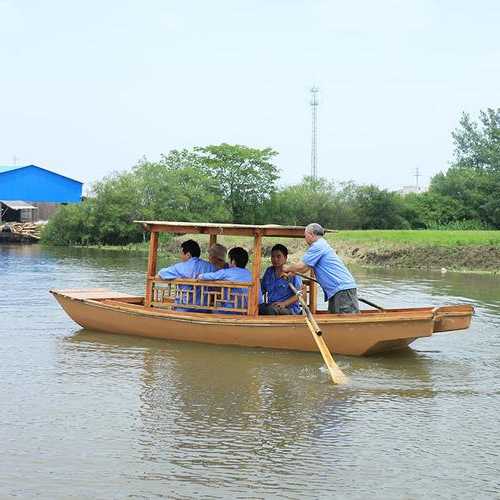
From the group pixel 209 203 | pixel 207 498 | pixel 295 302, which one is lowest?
pixel 207 498

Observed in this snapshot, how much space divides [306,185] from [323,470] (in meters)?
48.8

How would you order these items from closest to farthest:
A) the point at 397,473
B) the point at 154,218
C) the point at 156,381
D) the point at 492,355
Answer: the point at 397,473
the point at 156,381
the point at 492,355
the point at 154,218

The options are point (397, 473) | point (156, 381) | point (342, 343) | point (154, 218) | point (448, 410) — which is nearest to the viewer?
point (397, 473)

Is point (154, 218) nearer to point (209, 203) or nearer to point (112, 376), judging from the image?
point (209, 203)

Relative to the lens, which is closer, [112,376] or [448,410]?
[448,410]

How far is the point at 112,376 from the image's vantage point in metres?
11.2

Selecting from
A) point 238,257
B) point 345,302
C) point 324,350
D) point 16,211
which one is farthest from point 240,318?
point 16,211

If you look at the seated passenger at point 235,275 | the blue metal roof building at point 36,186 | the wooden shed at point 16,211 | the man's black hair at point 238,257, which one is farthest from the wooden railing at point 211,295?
the blue metal roof building at point 36,186

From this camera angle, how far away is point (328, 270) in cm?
1259

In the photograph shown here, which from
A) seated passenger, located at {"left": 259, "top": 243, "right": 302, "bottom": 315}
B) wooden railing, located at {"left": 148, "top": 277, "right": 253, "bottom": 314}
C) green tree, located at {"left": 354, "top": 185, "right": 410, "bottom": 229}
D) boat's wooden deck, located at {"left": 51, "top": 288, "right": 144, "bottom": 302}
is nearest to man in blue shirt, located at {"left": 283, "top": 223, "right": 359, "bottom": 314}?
seated passenger, located at {"left": 259, "top": 243, "right": 302, "bottom": 315}

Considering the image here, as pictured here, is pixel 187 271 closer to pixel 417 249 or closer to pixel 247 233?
pixel 247 233

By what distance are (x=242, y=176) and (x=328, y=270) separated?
1615 inches

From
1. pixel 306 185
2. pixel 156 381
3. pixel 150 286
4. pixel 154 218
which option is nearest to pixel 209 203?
pixel 154 218

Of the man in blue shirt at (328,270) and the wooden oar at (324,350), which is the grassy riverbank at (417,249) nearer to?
the man in blue shirt at (328,270)
